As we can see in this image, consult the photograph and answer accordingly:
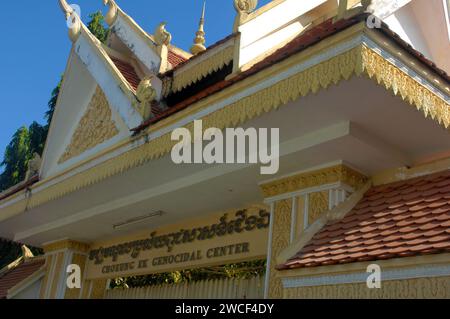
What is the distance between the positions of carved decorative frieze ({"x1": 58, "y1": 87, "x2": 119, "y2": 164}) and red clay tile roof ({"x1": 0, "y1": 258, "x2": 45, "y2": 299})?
Answer: 3.13m

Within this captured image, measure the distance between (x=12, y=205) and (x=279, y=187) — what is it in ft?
15.6

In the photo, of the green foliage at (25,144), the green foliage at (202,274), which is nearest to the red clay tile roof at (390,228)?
the green foliage at (202,274)

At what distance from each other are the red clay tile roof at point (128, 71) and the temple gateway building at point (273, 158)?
0.03 meters

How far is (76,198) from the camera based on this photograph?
23.6ft

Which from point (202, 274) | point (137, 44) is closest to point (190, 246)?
point (137, 44)

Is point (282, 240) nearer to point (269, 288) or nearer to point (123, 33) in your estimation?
point (269, 288)

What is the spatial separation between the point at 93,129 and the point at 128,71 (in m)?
1.29

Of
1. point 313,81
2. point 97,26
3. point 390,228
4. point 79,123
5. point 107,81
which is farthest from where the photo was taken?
point 97,26

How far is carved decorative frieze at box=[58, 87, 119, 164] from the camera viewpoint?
6773mm

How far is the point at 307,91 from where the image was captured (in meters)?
3.85

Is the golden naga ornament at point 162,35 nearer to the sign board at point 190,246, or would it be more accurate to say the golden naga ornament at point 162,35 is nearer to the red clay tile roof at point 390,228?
the sign board at point 190,246

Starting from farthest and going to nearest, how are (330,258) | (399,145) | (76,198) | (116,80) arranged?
(76,198), (116,80), (399,145), (330,258)

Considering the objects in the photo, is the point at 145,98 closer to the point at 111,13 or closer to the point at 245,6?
the point at 245,6
